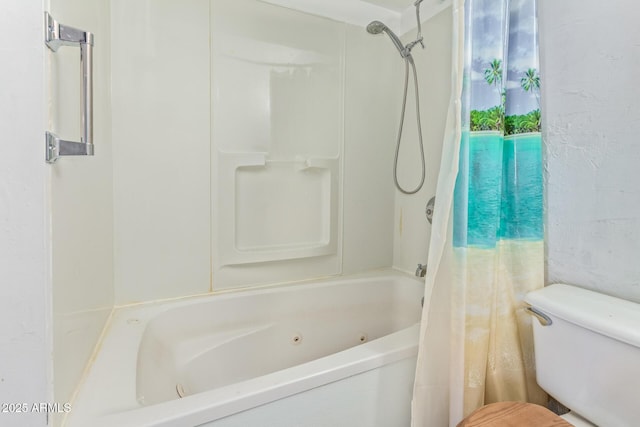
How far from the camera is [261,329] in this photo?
1.53 meters

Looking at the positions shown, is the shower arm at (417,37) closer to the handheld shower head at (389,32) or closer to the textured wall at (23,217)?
the handheld shower head at (389,32)

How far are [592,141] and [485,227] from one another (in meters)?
0.42

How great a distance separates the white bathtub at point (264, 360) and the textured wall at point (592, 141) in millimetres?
615

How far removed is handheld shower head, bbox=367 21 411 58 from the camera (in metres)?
1.67


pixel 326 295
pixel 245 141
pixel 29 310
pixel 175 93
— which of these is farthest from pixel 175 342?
pixel 175 93

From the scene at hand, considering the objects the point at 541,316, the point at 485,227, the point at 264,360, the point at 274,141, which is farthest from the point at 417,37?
the point at 264,360

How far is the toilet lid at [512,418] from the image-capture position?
2.66ft

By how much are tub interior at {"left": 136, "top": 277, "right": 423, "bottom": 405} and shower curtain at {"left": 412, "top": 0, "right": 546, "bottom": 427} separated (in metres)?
0.41

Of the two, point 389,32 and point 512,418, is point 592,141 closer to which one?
point 512,418

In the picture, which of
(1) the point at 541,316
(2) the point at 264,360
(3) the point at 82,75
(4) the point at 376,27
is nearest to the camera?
(3) the point at 82,75

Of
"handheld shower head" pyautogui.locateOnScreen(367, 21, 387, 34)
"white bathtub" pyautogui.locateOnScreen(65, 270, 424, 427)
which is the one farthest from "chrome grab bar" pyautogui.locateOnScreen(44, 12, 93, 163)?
"handheld shower head" pyautogui.locateOnScreen(367, 21, 387, 34)

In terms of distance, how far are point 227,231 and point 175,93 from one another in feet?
2.20

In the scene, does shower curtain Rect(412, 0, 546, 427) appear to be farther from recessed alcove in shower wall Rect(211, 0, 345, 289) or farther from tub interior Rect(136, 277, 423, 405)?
recessed alcove in shower wall Rect(211, 0, 345, 289)

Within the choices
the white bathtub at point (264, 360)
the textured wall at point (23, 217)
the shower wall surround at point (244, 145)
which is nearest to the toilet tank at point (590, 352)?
the white bathtub at point (264, 360)
